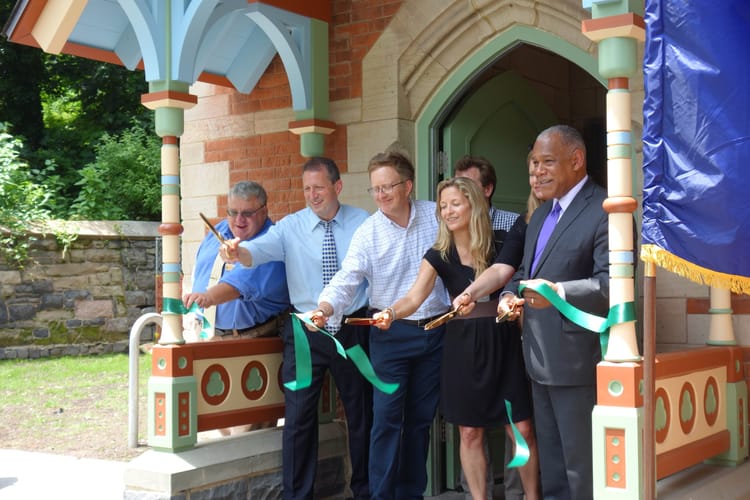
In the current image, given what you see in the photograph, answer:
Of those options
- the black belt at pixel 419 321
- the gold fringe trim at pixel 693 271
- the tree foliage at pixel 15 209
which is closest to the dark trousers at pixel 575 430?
the gold fringe trim at pixel 693 271

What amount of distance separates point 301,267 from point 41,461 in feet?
11.6

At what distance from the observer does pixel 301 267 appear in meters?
5.40

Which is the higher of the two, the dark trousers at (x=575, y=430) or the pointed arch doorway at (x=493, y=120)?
the pointed arch doorway at (x=493, y=120)

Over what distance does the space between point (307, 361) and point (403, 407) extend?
593 mm

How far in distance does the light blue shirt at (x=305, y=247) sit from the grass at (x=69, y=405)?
3.33 m

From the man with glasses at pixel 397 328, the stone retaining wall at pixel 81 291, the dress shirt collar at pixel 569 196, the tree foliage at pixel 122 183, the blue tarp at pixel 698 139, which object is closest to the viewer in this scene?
the blue tarp at pixel 698 139

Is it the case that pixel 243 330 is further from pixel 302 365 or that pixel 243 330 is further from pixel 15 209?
pixel 15 209

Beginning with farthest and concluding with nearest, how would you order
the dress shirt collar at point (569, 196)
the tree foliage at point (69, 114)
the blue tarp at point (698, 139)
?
the tree foliage at point (69, 114), the dress shirt collar at point (569, 196), the blue tarp at point (698, 139)

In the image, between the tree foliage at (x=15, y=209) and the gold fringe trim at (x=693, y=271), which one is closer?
the gold fringe trim at (x=693, y=271)

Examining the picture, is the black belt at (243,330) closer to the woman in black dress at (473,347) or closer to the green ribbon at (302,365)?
the green ribbon at (302,365)

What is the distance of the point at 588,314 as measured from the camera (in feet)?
12.8

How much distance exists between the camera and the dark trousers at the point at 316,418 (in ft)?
17.4

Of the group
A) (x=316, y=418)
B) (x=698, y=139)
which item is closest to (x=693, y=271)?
(x=698, y=139)

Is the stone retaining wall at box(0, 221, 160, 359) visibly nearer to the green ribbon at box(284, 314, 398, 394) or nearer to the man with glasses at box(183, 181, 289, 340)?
the man with glasses at box(183, 181, 289, 340)
